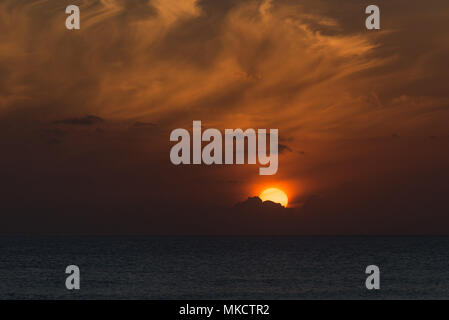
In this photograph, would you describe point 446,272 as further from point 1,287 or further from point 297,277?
point 1,287

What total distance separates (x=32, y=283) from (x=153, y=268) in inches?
1189

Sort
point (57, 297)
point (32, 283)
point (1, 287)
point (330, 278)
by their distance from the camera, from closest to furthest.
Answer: point (57, 297) < point (1, 287) < point (32, 283) < point (330, 278)

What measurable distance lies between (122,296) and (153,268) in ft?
142

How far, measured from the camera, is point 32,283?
74.8 meters

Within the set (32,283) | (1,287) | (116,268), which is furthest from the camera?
(116,268)
